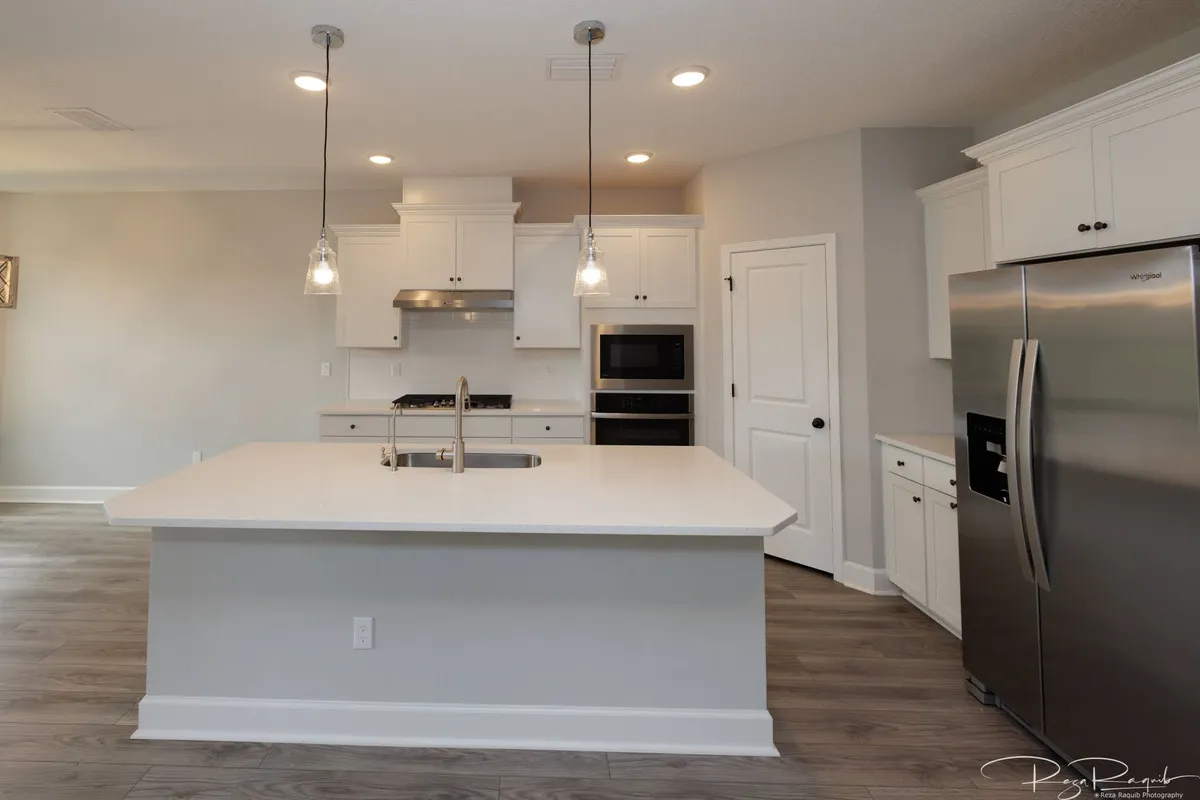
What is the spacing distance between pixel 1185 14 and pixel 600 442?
3.27 meters

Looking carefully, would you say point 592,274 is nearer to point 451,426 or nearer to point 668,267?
point 668,267

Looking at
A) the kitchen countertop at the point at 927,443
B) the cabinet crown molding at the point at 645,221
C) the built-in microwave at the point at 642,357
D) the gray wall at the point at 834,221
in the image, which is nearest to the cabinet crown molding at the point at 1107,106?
the gray wall at the point at 834,221

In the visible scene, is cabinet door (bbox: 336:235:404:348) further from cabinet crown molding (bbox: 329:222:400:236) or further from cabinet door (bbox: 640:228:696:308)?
cabinet door (bbox: 640:228:696:308)

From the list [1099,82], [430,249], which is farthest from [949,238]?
[430,249]

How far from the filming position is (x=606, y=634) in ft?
6.06

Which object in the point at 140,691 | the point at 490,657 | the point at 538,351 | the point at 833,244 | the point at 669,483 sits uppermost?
the point at 833,244

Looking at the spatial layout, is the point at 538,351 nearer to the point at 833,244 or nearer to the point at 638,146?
the point at 638,146

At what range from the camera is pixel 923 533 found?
2.71 metres

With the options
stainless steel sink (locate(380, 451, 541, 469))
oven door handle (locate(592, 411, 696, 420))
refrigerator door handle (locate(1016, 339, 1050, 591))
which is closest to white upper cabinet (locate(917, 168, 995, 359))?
refrigerator door handle (locate(1016, 339, 1050, 591))

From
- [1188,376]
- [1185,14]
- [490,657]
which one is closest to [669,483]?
[490,657]

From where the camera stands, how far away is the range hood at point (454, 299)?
397 cm

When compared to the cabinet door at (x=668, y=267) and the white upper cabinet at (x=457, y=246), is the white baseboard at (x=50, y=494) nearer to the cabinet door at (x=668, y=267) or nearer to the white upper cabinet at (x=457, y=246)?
the white upper cabinet at (x=457, y=246)

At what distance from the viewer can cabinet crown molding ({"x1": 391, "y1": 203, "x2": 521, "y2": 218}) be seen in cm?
399

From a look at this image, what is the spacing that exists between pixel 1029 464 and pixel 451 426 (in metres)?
3.15
